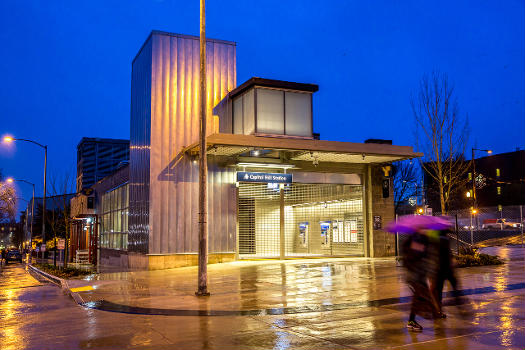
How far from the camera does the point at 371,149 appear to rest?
74.5 feet

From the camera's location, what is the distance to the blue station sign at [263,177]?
22.0 metres

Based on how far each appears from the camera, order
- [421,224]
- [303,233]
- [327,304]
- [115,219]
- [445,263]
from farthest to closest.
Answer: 1. [115,219]
2. [303,233]
3. [327,304]
4. [445,263]
5. [421,224]

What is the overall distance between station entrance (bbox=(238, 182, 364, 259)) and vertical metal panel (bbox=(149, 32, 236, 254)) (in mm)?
1239

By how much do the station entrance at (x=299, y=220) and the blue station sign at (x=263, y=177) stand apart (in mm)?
866

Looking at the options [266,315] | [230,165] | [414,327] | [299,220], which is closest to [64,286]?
[230,165]

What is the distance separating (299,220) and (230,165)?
553cm

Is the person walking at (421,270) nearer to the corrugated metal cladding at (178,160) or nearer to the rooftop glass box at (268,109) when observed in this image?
the rooftop glass box at (268,109)

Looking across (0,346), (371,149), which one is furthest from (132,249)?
(0,346)

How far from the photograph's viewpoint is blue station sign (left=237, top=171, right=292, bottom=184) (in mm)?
21984

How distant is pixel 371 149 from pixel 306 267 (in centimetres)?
648

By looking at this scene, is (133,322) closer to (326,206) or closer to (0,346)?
(0,346)

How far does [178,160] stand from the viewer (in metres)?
21.9

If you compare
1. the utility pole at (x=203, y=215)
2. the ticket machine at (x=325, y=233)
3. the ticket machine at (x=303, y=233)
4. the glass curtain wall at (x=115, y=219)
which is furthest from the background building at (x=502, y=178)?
the utility pole at (x=203, y=215)

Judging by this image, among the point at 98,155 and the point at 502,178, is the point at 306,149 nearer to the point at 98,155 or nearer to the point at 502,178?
the point at 502,178
